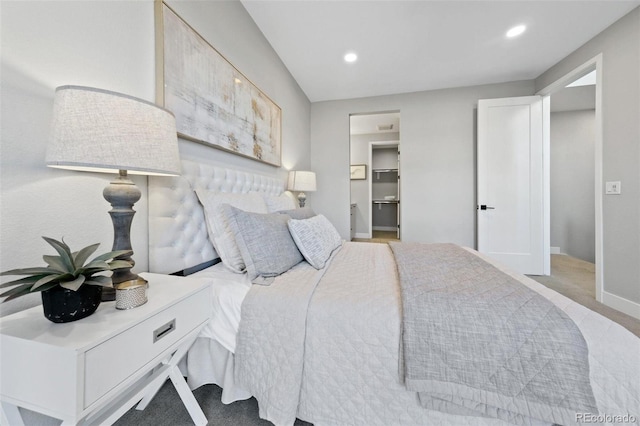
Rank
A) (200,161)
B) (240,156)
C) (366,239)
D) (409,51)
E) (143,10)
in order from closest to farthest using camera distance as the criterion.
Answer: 1. (143,10)
2. (200,161)
3. (240,156)
4. (409,51)
5. (366,239)

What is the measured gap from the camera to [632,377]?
2.41 feet

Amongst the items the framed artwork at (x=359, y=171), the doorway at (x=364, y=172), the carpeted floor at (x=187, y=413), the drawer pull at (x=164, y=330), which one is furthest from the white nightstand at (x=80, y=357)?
the framed artwork at (x=359, y=171)

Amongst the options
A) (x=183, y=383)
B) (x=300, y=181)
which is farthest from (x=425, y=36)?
(x=183, y=383)

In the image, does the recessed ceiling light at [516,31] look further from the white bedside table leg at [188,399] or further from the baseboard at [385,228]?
the baseboard at [385,228]

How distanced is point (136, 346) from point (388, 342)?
850mm

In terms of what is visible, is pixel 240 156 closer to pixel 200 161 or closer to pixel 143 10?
pixel 200 161

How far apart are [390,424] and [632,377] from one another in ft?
2.57

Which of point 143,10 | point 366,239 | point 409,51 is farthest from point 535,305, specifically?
point 366,239

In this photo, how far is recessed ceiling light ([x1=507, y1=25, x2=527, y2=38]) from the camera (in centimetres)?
229

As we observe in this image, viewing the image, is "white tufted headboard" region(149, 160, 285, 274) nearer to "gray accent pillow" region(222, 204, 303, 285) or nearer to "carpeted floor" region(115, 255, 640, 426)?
"gray accent pillow" region(222, 204, 303, 285)

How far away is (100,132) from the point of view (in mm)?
708

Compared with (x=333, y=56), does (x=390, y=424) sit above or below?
below

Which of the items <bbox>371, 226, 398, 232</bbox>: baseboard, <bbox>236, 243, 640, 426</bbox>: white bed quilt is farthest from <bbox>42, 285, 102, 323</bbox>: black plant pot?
<bbox>371, 226, 398, 232</bbox>: baseboard

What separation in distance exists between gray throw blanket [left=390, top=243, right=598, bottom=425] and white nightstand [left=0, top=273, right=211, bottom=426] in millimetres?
877
